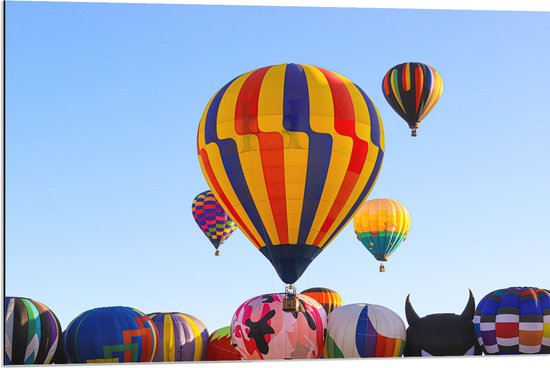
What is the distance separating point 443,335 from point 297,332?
2620 mm

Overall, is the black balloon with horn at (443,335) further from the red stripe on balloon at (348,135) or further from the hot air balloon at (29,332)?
the hot air balloon at (29,332)

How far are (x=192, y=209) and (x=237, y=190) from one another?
964cm

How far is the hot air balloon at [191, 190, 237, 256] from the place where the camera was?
27.2 meters

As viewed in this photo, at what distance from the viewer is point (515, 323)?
1850cm

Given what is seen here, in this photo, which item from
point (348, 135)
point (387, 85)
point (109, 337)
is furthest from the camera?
point (387, 85)

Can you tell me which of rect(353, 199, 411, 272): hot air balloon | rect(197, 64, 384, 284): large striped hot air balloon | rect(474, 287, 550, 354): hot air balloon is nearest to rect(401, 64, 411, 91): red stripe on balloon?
rect(353, 199, 411, 272): hot air balloon

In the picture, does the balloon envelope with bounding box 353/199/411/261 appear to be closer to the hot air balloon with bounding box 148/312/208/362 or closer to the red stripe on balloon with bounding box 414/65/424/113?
the red stripe on balloon with bounding box 414/65/424/113

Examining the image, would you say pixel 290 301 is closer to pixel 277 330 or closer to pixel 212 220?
pixel 277 330

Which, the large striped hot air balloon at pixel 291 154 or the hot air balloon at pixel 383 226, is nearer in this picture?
the large striped hot air balloon at pixel 291 154

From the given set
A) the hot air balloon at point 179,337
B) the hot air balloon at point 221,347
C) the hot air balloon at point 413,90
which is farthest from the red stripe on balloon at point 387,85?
the hot air balloon at point 179,337

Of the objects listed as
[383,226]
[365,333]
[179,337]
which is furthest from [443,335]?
[383,226]

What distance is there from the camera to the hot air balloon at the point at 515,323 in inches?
722

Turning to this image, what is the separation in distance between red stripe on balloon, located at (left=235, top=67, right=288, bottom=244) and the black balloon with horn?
2.83m

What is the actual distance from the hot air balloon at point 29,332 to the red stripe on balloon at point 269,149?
403 centimetres
